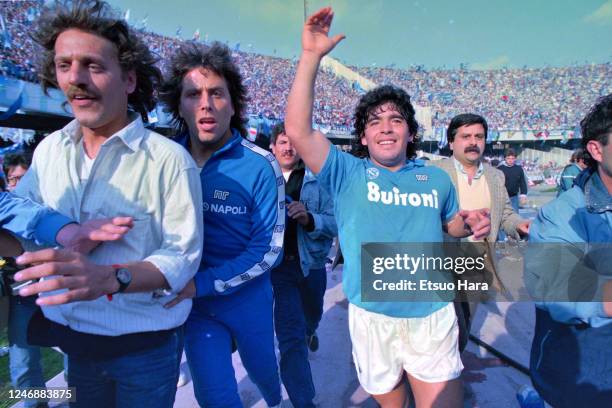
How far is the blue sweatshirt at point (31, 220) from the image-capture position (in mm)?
1211

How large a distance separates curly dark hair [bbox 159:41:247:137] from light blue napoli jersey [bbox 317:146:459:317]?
0.73 meters

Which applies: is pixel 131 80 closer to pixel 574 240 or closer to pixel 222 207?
pixel 222 207

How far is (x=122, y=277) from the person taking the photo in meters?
1.11

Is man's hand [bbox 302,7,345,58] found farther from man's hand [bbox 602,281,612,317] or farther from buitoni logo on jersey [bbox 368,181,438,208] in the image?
man's hand [bbox 602,281,612,317]

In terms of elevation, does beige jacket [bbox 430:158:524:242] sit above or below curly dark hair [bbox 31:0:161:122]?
below

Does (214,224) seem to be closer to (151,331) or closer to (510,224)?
(151,331)

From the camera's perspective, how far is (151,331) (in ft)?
4.57

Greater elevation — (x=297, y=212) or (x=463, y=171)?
(x=463, y=171)

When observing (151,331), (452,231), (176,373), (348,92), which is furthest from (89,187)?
(348,92)

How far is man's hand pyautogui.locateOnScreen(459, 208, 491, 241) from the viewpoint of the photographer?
1.66 meters

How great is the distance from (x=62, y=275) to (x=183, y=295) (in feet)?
1.77

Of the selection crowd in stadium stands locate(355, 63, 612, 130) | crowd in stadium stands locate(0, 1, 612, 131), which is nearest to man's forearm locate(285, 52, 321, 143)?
crowd in stadium stands locate(0, 1, 612, 131)

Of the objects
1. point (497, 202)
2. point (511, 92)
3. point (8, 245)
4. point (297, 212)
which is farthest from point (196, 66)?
point (511, 92)

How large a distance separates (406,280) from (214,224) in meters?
0.99
